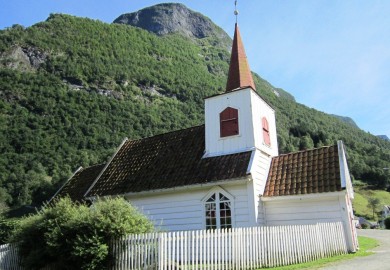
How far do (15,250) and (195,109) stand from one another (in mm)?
115038

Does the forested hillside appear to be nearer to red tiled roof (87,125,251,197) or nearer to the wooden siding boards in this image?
red tiled roof (87,125,251,197)

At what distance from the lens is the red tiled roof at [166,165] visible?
63.1ft

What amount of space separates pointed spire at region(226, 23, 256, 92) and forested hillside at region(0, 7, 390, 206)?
65833mm

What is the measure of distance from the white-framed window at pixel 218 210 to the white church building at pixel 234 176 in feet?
0.16

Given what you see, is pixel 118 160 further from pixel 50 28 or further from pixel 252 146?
pixel 50 28

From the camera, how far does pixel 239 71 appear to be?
2233cm

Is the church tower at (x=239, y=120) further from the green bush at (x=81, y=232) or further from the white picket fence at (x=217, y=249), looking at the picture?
the green bush at (x=81, y=232)

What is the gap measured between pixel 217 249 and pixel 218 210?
517cm

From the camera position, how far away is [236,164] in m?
18.9

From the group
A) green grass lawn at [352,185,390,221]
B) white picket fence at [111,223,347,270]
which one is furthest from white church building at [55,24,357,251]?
green grass lawn at [352,185,390,221]

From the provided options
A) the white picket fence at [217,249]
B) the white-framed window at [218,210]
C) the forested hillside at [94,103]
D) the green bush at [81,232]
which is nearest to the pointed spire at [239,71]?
the white-framed window at [218,210]

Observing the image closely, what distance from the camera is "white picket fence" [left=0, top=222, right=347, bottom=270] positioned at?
12969 millimetres

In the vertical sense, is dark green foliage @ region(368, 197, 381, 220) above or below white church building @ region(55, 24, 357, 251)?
above

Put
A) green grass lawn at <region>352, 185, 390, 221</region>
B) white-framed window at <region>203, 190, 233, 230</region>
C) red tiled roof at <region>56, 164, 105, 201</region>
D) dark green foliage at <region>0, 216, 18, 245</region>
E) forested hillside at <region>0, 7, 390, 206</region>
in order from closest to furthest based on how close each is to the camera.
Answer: white-framed window at <region>203, 190, 233, 230</region> → dark green foliage at <region>0, 216, 18, 245</region> → red tiled roof at <region>56, 164, 105, 201</region> → forested hillside at <region>0, 7, 390, 206</region> → green grass lawn at <region>352, 185, 390, 221</region>
